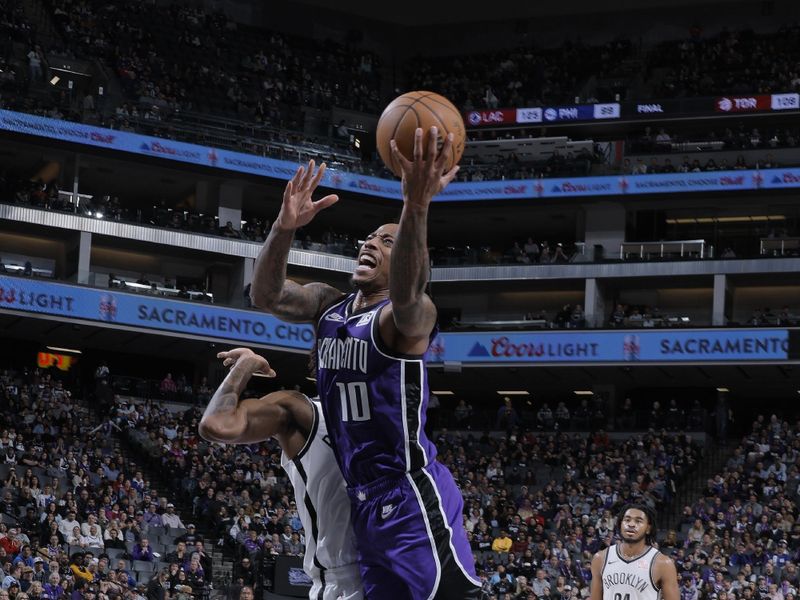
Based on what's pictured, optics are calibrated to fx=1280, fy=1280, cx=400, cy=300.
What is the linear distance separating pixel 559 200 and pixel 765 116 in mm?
8589

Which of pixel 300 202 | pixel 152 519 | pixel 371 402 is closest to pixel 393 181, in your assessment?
pixel 152 519

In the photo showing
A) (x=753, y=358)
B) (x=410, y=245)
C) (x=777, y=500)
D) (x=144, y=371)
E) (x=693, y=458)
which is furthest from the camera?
(x=144, y=371)

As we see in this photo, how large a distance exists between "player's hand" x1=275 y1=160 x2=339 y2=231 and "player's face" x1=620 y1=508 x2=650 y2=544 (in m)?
5.88

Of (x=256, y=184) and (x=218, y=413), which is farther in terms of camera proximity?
(x=256, y=184)

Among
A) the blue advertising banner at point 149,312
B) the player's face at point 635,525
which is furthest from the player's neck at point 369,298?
the blue advertising banner at point 149,312

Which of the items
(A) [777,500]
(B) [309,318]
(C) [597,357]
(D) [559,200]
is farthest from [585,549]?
(B) [309,318]

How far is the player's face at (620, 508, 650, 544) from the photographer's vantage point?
1177cm

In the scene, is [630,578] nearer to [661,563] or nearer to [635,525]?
[661,563]

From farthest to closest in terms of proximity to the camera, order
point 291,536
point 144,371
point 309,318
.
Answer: point 144,371, point 291,536, point 309,318

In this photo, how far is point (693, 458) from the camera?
122 ft

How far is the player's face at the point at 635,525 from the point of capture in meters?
11.8

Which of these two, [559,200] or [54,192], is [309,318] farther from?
[559,200]

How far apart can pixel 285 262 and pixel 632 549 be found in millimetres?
6358

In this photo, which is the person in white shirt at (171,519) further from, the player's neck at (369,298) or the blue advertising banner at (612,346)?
the player's neck at (369,298)
